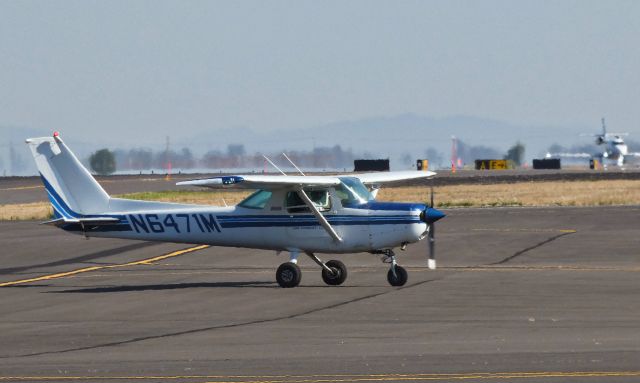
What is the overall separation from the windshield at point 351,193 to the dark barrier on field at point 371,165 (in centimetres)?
8386

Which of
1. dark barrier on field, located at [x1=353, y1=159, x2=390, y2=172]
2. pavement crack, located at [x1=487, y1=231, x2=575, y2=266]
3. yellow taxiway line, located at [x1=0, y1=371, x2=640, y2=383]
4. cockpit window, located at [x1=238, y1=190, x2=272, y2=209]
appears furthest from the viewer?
dark barrier on field, located at [x1=353, y1=159, x2=390, y2=172]

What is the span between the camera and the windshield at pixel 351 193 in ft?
78.5

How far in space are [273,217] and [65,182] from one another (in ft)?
15.1

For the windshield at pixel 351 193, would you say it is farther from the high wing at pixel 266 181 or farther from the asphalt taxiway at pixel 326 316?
the asphalt taxiway at pixel 326 316

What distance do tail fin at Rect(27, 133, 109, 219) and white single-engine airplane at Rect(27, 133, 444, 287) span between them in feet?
0.07

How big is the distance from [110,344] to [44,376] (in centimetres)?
279

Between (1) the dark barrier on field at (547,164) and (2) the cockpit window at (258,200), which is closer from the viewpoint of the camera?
(2) the cockpit window at (258,200)

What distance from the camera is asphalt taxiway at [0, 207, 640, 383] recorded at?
45.3 feet

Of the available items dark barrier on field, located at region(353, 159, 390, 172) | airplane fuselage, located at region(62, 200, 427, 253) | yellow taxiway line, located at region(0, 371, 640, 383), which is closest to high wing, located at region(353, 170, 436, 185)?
airplane fuselage, located at region(62, 200, 427, 253)

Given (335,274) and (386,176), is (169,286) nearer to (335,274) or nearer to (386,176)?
(335,274)

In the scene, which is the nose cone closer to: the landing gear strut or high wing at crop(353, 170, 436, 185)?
the landing gear strut

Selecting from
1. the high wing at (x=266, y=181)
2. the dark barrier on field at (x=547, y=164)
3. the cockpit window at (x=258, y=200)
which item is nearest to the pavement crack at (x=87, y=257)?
the cockpit window at (x=258, y=200)

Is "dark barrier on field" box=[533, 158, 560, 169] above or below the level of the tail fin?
below

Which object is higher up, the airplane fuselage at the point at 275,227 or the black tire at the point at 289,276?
the airplane fuselage at the point at 275,227
